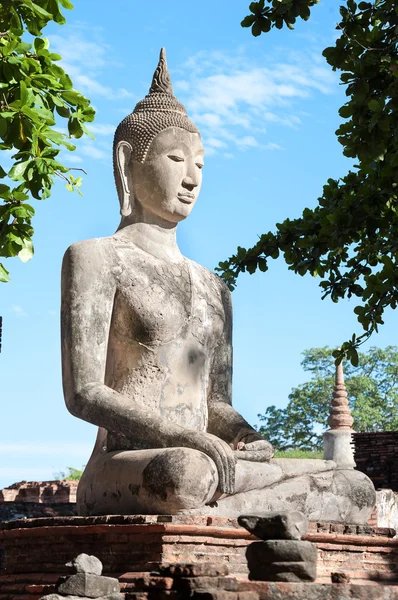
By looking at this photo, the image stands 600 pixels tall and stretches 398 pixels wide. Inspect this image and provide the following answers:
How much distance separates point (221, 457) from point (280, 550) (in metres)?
1.07

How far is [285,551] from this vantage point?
15.6 ft

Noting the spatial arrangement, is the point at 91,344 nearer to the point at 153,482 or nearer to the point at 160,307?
the point at 160,307

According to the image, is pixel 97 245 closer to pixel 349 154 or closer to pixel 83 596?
pixel 83 596

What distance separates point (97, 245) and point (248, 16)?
9.34ft

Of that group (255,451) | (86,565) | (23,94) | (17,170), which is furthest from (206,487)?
(23,94)

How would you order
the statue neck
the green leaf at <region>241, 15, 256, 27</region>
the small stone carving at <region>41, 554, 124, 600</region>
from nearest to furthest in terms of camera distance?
1. the small stone carving at <region>41, 554, 124, 600</region>
2. the statue neck
3. the green leaf at <region>241, 15, 256, 27</region>

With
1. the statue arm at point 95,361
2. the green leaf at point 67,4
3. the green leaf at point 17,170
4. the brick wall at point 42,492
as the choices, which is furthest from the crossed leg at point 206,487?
the brick wall at point 42,492

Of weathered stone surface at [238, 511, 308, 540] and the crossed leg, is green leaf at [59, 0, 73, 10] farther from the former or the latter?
weathered stone surface at [238, 511, 308, 540]

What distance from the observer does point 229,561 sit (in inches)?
221

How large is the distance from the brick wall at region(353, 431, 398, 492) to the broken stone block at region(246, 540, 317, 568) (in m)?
13.6

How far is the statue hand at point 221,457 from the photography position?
5773 millimetres

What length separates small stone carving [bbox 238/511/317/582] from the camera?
4.77 m

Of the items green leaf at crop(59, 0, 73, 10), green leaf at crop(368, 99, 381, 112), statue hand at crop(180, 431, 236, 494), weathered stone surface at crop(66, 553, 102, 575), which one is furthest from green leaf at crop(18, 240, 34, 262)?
weathered stone surface at crop(66, 553, 102, 575)

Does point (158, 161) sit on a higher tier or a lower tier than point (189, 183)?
higher
